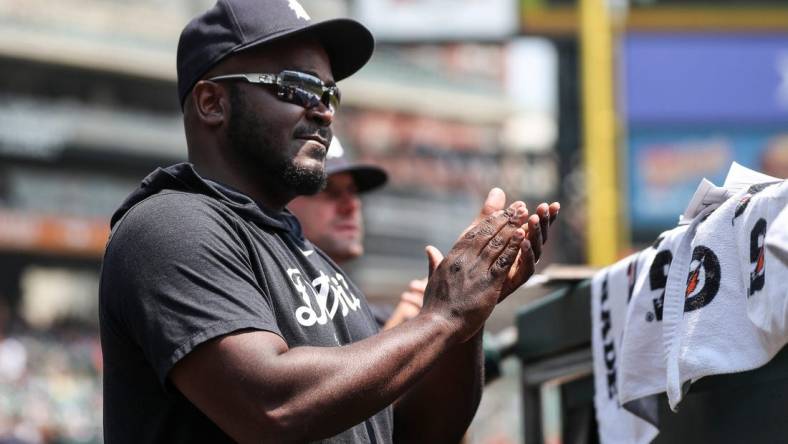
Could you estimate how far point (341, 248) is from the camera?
4590 mm

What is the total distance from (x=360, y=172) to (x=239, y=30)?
7.01 ft

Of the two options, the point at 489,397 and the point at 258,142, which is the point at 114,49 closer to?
the point at 489,397

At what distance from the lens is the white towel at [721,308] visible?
2348 millimetres

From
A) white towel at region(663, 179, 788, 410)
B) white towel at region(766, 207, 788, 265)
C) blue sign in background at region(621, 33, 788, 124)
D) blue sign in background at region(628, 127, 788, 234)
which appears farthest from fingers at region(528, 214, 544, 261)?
blue sign in background at region(621, 33, 788, 124)

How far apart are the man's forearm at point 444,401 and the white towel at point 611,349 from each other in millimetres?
356

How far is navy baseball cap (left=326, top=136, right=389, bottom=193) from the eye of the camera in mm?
4695

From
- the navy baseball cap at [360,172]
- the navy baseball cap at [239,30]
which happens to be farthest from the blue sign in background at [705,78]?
the navy baseball cap at [239,30]

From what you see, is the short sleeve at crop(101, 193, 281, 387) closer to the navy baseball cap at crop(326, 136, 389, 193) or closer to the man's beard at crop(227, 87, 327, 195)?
the man's beard at crop(227, 87, 327, 195)

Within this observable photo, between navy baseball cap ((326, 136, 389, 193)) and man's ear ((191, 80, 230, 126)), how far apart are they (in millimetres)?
1835

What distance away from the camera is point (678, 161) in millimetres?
17094

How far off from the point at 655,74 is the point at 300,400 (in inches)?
609

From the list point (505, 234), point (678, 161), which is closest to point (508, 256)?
point (505, 234)

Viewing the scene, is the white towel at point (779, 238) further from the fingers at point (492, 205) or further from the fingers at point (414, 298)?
the fingers at point (414, 298)

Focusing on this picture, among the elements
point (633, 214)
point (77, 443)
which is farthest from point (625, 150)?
point (77, 443)
